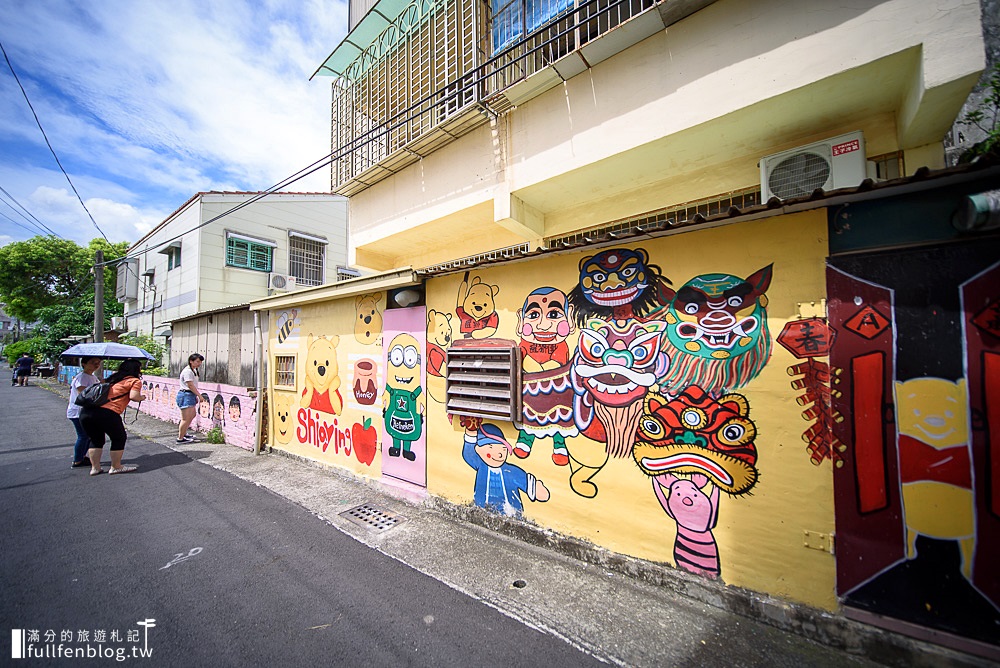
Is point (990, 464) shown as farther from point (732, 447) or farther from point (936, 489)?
point (732, 447)

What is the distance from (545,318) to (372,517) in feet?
10.8

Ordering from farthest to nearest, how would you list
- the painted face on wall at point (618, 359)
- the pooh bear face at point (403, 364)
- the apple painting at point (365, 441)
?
the apple painting at point (365, 441) → the pooh bear face at point (403, 364) → the painted face on wall at point (618, 359)

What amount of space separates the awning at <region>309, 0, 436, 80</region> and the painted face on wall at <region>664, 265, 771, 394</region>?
6714 millimetres

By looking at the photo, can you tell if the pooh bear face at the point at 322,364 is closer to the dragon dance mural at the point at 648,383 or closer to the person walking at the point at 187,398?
the dragon dance mural at the point at 648,383

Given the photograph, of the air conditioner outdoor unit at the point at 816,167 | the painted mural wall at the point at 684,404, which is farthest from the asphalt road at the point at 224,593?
the air conditioner outdoor unit at the point at 816,167

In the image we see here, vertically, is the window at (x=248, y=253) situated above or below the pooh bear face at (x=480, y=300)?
above

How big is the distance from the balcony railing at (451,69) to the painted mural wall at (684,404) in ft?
8.73

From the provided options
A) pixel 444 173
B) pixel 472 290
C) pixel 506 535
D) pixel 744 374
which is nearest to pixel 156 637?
pixel 506 535

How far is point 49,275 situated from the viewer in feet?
78.9

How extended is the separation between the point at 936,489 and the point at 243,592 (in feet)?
16.6

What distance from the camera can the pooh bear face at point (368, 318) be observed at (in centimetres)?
547

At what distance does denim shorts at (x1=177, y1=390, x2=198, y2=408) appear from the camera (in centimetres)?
875

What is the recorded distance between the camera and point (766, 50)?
129 inches

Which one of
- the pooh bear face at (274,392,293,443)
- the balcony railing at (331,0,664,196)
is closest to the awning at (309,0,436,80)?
the balcony railing at (331,0,664,196)
